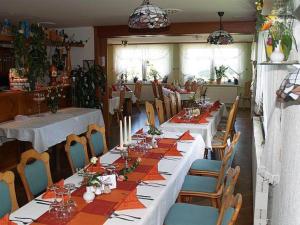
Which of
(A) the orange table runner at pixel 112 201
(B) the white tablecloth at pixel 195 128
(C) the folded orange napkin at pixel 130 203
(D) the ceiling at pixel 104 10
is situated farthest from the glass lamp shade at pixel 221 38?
(C) the folded orange napkin at pixel 130 203

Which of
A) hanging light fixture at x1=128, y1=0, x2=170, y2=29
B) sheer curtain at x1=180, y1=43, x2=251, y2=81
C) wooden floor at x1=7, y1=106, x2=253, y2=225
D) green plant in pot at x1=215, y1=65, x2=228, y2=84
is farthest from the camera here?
green plant in pot at x1=215, y1=65, x2=228, y2=84

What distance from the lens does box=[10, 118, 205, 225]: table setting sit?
188cm

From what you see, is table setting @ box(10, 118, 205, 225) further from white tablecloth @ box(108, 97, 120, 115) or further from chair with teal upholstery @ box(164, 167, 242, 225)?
white tablecloth @ box(108, 97, 120, 115)

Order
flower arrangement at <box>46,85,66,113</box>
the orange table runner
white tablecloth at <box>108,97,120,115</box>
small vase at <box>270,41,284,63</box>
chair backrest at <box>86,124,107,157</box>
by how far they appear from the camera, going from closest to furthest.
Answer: the orange table runner
small vase at <box>270,41,284,63</box>
chair backrest at <box>86,124,107,157</box>
flower arrangement at <box>46,85,66,113</box>
white tablecloth at <box>108,97,120,115</box>

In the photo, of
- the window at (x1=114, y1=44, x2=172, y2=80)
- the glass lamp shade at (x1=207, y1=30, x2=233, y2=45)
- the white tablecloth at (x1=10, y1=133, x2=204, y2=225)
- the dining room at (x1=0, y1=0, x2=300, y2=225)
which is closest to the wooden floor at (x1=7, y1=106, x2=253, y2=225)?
the dining room at (x1=0, y1=0, x2=300, y2=225)

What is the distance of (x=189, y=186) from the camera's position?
3010 millimetres

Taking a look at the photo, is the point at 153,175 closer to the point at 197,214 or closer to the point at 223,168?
the point at 197,214

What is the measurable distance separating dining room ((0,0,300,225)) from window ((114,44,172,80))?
5.64 ft

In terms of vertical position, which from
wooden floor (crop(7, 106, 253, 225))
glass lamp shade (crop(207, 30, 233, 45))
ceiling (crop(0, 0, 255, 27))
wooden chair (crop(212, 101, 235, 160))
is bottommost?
wooden floor (crop(7, 106, 253, 225))

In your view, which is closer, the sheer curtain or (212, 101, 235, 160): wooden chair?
(212, 101, 235, 160): wooden chair

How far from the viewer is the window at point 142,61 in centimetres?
1177

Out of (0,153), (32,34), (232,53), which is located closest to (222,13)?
(32,34)

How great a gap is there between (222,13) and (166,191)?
3574mm

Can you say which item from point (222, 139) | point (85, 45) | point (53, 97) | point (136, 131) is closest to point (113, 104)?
point (85, 45)
